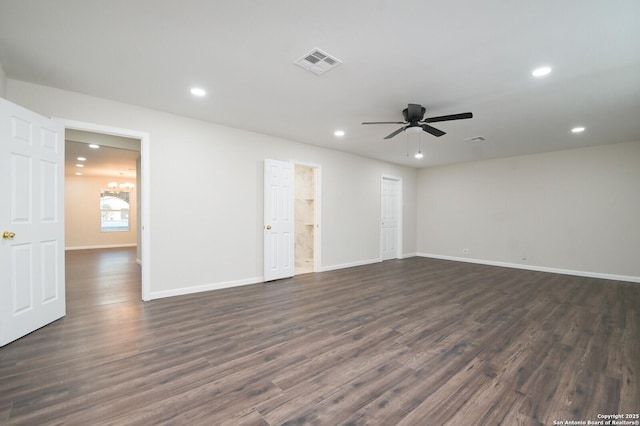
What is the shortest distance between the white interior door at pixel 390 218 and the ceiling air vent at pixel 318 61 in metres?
5.18

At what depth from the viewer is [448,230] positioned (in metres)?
7.92

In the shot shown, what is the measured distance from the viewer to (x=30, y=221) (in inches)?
113

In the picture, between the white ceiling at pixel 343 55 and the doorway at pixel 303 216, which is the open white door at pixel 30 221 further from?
the doorway at pixel 303 216

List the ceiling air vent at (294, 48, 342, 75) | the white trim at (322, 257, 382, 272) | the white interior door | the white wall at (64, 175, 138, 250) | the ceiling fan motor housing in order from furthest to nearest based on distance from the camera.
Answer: the white wall at (64, 175, 138, 250)
the white interior door
the white trim at (322, 257, 382, 272)
the ceiling fan motor housing
the ceiling air vent at (294, 48, 342, 75)

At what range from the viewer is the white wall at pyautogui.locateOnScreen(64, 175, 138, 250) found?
389 inches

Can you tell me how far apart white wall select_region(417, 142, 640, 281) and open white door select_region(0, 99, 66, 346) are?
8162 millimetres

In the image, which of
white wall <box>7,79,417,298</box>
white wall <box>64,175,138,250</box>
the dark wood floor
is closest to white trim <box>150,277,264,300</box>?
white wall <box>7,79,417,298</box>

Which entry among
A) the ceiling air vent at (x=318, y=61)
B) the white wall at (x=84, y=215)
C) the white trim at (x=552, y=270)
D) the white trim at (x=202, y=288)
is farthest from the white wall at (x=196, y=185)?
the white wall at (x=84, y=215)

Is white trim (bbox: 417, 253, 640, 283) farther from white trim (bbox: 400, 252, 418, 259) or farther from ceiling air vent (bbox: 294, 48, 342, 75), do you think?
ceiling air vent (bbox: 294, 48, 342, 75)

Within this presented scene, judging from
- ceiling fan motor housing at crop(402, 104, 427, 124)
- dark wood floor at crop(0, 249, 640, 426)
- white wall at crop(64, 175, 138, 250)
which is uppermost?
ceiling fan motor housing at crop(402, 104, 427, 124)

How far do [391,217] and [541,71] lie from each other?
542 cm

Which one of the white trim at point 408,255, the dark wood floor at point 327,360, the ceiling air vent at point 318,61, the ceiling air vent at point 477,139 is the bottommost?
the white trim at point 408,255

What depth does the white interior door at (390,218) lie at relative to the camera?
25.3 ft

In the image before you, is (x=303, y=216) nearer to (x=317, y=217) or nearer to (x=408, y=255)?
(x=317, y=217)
